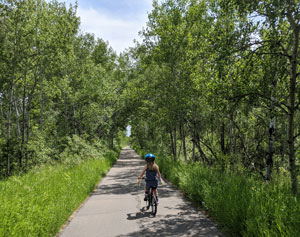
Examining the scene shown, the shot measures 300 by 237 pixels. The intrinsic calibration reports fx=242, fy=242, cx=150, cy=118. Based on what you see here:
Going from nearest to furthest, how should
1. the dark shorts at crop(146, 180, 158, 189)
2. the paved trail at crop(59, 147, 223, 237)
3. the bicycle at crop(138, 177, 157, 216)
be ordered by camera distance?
the paved trail at crop(59, 147, 223, 237) < the bicycle at crop(138, 177, 157, 216) < the dark shorts at crop(146, 180, 158, 189)

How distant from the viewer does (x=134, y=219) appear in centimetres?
→ 720

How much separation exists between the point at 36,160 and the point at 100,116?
10.5 metres

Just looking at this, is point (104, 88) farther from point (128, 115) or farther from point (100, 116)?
point (128, 115)

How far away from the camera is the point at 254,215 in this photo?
4.89m

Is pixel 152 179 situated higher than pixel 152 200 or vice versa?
pixel 152 179

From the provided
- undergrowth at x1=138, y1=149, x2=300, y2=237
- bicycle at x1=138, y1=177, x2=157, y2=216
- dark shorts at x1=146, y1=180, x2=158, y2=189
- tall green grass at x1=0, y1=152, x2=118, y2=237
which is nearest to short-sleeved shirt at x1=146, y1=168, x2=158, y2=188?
dark shorts at x1=146, y1=180, x2=158, y2=189

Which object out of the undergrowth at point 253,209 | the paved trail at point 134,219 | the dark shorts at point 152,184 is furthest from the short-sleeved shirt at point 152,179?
the undergrowth at point 253,209

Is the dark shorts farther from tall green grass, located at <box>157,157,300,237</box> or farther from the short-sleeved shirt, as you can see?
tall green grass, located at <box>157,157,300,237</box>

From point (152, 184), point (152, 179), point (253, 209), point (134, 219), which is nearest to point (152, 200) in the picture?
point (152, 184)

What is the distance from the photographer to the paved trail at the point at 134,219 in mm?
6043

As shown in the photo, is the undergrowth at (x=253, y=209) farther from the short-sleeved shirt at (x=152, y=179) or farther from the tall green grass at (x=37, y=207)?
the tall green grass at (x=37, y=207)

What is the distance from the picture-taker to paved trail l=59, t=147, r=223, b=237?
6.04 metres

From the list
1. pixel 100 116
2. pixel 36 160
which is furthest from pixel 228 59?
pixel 100 116

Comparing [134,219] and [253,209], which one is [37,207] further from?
[253,209]
